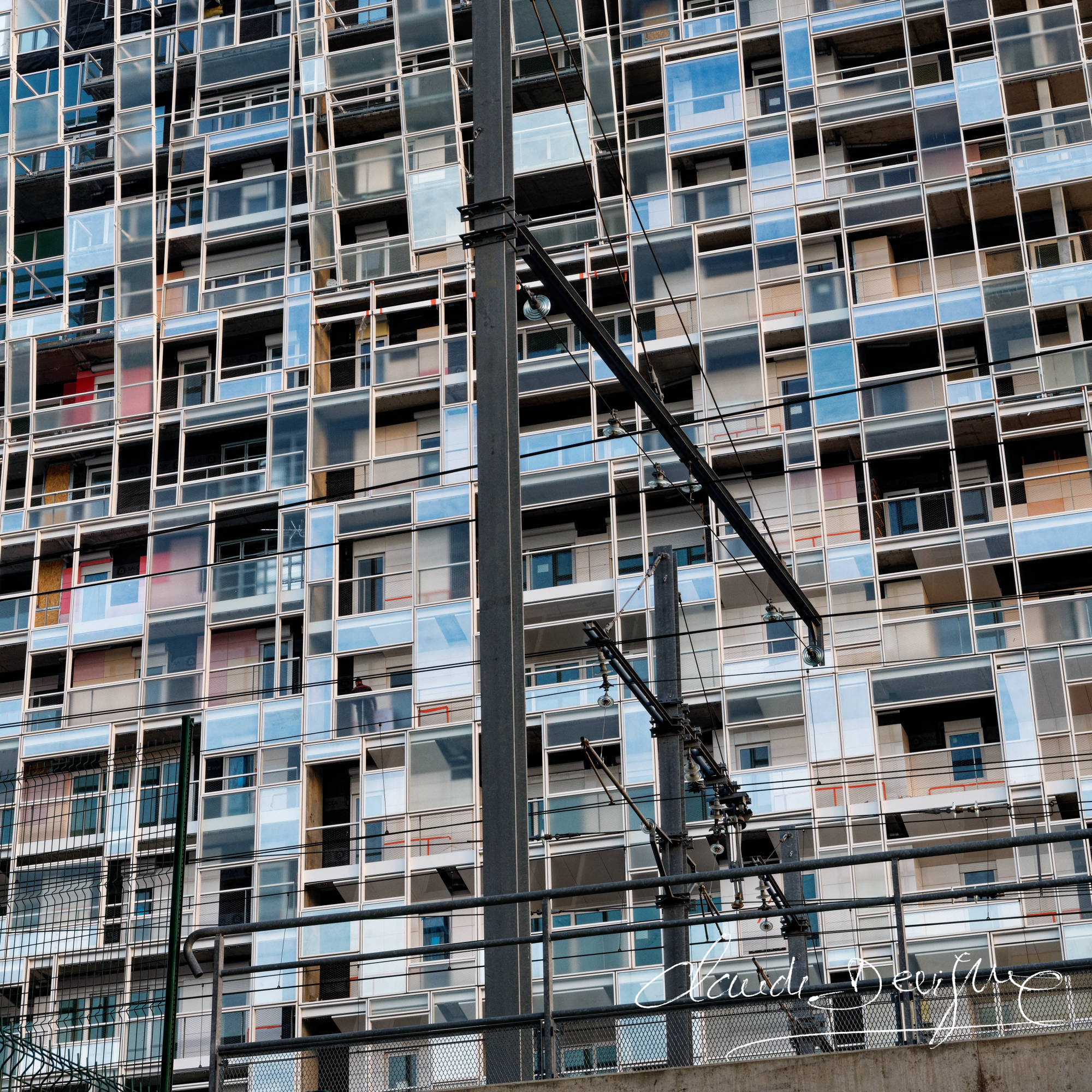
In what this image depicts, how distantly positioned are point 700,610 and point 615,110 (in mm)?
14224

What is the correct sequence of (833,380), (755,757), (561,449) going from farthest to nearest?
(833,380), (755,757), (561,449)

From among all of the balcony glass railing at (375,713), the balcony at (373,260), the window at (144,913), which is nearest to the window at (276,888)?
the balcony glass railing at (375,713)

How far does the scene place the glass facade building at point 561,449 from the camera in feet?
134

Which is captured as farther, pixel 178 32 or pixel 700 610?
pixel 178 32

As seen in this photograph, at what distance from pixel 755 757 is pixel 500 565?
28653 millimetres

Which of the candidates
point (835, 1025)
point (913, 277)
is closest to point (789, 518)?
point (913, 277)

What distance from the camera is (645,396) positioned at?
18.8 m

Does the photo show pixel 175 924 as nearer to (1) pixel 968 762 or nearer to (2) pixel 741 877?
(2) pixel 741 877

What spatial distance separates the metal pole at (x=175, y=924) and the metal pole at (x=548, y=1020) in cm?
253

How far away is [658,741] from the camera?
25547mm

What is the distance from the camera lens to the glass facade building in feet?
134

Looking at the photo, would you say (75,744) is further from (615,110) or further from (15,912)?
(15,912)

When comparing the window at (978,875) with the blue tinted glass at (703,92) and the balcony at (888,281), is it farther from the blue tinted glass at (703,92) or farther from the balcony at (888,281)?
the blue tinted glass at (703,92)

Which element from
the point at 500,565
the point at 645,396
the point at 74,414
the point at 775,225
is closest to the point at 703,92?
the point at 775,225
